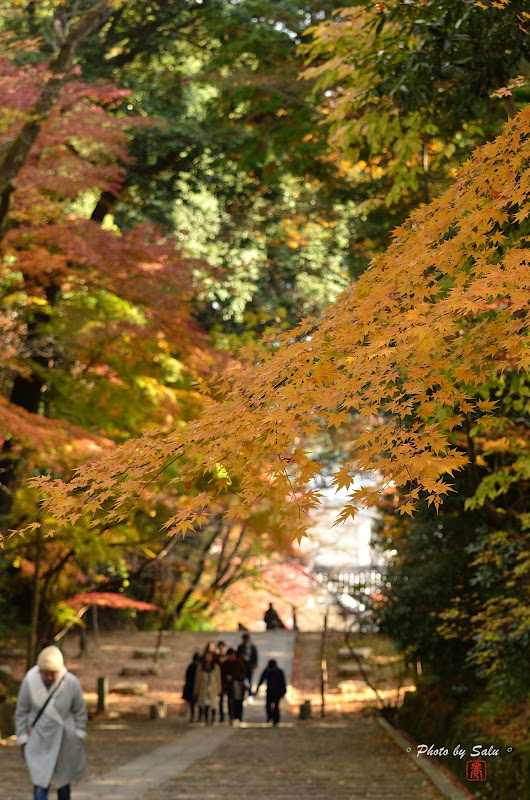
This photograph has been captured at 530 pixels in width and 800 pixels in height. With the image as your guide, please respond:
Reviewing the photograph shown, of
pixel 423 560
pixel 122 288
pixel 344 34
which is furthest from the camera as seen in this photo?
pixel 423 560

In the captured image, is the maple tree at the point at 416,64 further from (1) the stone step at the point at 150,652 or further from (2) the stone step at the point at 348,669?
(1) the stone step at the point at 150,652

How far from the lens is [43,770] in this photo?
586cm

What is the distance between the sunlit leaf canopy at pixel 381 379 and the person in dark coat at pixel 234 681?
39.2 ft

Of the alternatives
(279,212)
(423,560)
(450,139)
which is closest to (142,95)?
(279,212)

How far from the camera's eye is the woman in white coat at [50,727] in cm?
590

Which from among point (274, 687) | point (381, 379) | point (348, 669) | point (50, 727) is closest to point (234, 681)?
point (274, 687)

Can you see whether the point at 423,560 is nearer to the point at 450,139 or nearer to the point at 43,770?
the point at 450,139

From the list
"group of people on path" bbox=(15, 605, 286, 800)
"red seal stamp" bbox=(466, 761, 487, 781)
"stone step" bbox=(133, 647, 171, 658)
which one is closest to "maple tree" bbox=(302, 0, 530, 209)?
"group of people on path" bbox=(15, 605, 286, 800)

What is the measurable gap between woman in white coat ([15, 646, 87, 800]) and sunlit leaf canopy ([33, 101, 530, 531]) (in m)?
2.87

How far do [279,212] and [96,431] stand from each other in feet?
25.6

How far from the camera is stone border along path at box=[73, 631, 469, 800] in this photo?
315 inches

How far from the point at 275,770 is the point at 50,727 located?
4.53 meters

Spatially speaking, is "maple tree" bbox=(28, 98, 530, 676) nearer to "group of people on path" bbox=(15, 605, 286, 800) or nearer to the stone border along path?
"group of people on path" bbox=(15, 605, 286, 800)

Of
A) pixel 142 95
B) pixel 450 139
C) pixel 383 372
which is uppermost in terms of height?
pixel 142 95
